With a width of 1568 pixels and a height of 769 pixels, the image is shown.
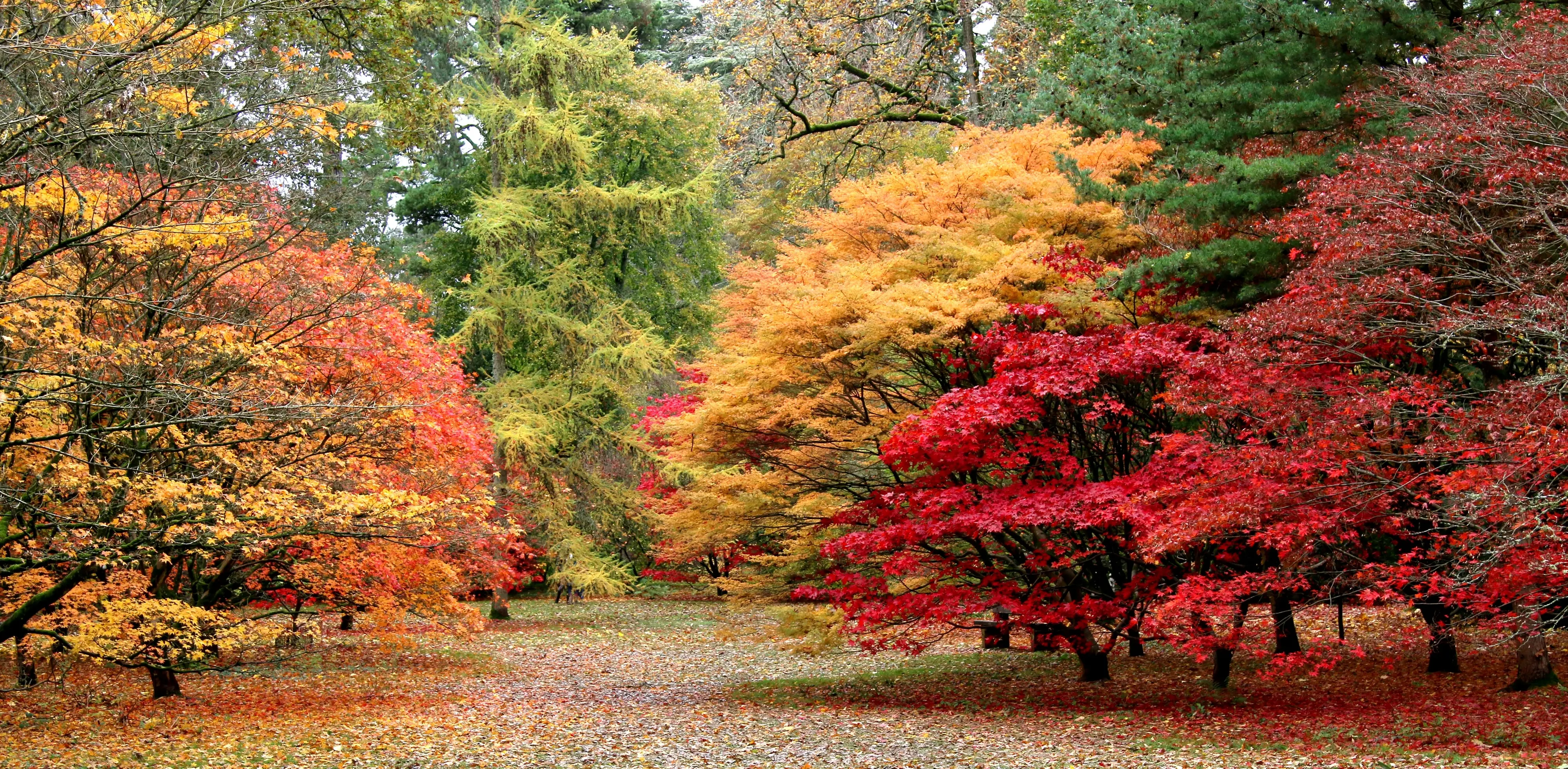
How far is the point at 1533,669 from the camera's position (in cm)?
1005

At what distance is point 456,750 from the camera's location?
1010 centimetres

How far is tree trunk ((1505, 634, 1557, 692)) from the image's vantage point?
393 inches

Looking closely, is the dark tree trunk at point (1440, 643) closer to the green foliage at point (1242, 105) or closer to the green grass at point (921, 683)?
the green foliage at point (1242, 105)

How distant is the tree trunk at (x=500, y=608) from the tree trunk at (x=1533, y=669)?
18.1 m

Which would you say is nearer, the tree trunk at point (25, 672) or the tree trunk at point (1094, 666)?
the tree trunk at point (25, 672)

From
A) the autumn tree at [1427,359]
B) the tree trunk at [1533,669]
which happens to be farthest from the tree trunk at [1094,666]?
the tree trunk at [1533,669]

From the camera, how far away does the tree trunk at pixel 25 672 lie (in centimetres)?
1148

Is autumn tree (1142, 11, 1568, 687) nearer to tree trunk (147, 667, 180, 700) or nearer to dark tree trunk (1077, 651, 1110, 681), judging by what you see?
dark tree trunk (1077, 651, 1110, 681)

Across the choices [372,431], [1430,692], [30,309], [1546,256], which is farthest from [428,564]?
[1546,256]

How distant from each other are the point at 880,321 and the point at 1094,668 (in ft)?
16.2

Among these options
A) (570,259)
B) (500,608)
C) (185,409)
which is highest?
(570,259)

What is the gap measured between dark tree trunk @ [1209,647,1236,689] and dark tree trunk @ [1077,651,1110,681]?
1.37 meters

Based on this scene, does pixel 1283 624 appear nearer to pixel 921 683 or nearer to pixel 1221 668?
pixel 1221 668

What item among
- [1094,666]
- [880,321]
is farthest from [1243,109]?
[1094,666]
